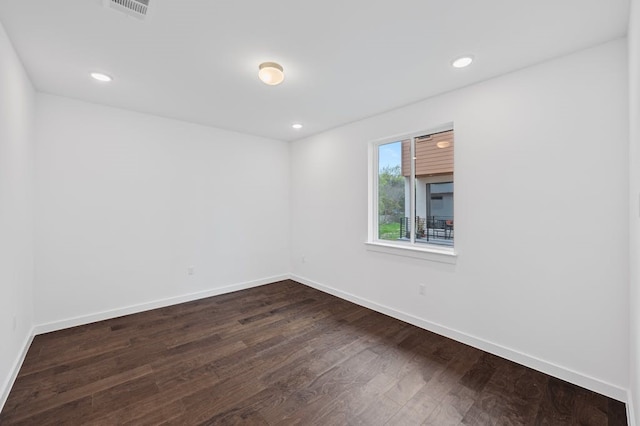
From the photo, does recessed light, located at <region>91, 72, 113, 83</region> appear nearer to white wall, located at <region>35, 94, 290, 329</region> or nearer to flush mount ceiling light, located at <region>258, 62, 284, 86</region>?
white wall, located at <region>35, 94, 290, 329</region>

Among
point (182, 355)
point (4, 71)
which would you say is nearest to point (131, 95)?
point (4, 71)

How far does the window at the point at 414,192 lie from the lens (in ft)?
10.1

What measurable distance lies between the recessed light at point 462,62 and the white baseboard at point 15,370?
13.4ft

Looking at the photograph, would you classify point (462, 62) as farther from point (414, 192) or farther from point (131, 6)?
point (131, 6)

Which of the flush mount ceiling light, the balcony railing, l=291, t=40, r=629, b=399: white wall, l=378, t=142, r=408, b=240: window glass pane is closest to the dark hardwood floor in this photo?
l=291, t=40, r=629, b=399: white wall

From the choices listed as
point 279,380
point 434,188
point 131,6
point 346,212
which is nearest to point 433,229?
point 434,188

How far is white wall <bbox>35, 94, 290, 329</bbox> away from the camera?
2.95 metres

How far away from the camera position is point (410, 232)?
3340 millimetres

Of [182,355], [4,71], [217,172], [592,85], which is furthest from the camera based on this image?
[217,172]

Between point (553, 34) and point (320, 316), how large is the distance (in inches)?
131

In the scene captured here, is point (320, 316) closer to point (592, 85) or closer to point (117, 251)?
point (117, 251)

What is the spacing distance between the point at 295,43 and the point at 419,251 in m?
2.36

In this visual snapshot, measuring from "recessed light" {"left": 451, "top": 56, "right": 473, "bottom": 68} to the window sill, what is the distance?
5.67ft

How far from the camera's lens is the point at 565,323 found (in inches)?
83.7
